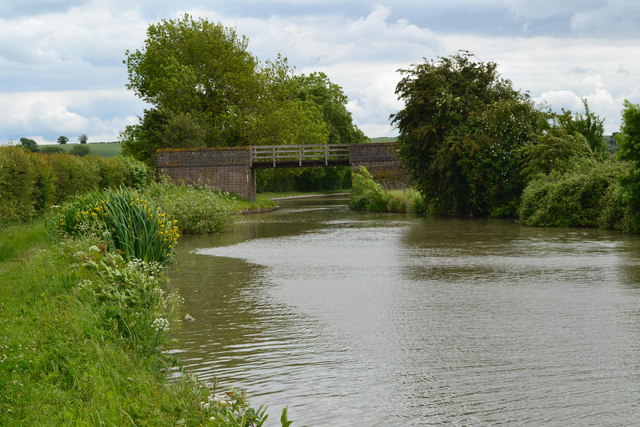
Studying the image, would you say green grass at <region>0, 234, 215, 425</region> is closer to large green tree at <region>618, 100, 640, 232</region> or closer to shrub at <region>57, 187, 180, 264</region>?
shrub at <region>57, 187, 180, 264</region>

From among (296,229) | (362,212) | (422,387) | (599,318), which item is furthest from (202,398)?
(362,212)

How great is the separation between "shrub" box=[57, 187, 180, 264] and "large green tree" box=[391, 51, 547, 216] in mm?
20956

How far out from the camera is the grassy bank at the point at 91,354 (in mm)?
5398

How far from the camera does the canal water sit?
21.6 feet

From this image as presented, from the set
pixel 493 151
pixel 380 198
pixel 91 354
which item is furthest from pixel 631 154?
pixel 380 198

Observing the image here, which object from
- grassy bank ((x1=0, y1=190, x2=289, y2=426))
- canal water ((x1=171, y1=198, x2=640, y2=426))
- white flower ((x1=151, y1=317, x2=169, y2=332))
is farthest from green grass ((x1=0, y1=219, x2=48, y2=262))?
white flower ((x1=151, y1=317, x2=169, y2=332))

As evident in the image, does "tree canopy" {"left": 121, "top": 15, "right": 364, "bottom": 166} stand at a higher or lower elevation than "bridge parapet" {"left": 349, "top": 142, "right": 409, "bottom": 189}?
higher

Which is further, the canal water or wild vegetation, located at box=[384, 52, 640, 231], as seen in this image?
wild vegetation, located at box=[384, 52, 640, 231]

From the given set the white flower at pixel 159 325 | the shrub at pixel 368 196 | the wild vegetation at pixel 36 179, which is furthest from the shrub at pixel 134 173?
the white flower at pixel 159 325

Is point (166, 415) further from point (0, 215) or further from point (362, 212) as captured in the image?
point (362, 212)

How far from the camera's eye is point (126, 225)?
13.7 m

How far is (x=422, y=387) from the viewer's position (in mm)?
7117

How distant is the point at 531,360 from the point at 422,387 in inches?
58.8

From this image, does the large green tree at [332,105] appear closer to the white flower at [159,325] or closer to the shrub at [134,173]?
the shrub at [134,173]
